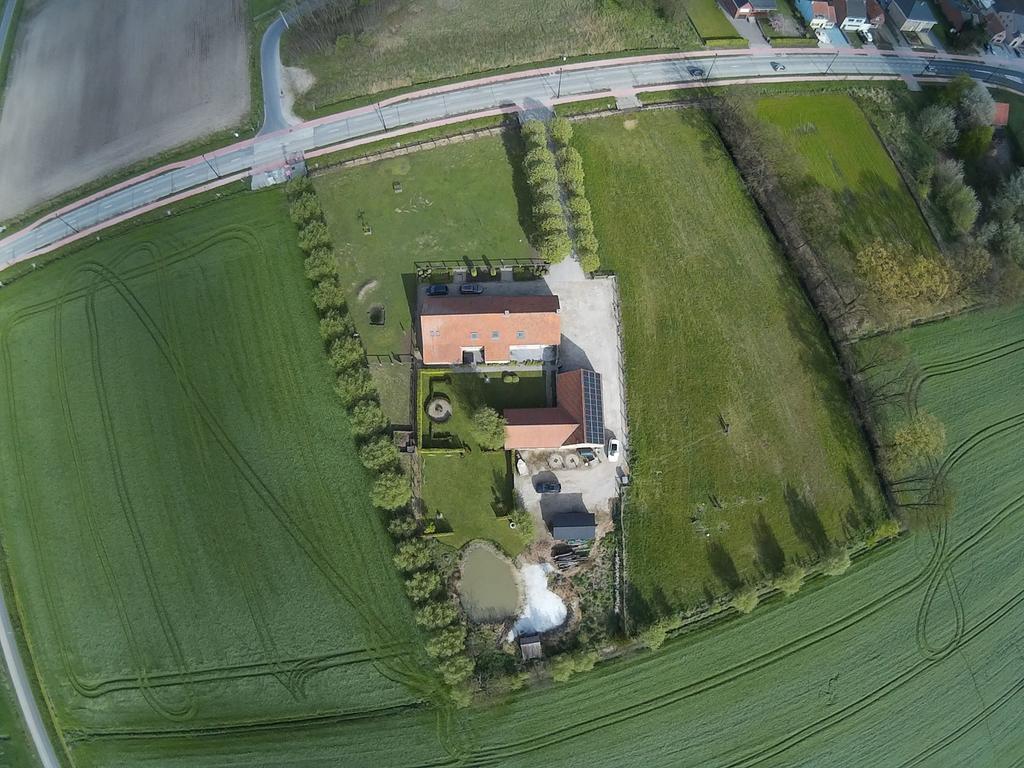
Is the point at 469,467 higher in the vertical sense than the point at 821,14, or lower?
lower

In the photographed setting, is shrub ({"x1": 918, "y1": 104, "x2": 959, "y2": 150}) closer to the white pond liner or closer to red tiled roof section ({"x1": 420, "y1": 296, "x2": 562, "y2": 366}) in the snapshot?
red tiled roof section ({"x1": 420, "y1": 296, "x2": 562, "y2": 366})

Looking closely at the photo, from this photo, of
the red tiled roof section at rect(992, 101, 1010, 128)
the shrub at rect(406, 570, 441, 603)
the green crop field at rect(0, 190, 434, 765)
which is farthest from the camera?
the red tiled roof section at rect(992, 101, 1010, 128)

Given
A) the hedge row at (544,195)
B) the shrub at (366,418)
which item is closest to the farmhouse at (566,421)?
the shrub at (366,418)

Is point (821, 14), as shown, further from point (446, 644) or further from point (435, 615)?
point (446, 644)

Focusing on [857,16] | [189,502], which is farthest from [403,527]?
[857,16]

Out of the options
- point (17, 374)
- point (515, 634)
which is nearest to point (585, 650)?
point (515, 634)

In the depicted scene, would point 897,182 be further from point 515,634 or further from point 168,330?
point 168,330

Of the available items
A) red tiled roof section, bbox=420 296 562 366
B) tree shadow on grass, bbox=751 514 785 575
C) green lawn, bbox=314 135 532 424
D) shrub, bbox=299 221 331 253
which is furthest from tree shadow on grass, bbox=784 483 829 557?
shrub, bbox=299 221 331 253
